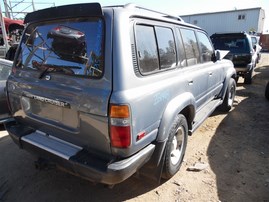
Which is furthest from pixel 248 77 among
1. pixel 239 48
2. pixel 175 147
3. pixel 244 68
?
pixel 175 147

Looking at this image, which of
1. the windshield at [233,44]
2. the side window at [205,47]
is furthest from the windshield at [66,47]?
the windshield at [233,44]

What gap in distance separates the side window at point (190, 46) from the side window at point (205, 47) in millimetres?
289

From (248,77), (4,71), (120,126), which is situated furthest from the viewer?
(248,77)

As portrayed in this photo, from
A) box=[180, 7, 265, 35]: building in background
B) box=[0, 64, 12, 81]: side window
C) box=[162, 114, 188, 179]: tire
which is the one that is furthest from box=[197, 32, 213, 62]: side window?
box=[180, 7, 265, 35]: building in background

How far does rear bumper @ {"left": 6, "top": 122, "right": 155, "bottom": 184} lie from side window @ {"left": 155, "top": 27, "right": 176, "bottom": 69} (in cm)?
98

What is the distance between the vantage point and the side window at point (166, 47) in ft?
9.01

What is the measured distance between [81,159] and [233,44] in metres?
8.06

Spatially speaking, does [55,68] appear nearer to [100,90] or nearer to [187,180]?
[100,90]

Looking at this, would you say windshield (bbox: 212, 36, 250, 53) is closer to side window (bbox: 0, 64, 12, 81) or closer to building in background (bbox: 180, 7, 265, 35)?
side window (bbox: 0, 64, 12, 81)

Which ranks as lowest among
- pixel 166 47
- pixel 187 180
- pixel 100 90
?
pixel 187 180

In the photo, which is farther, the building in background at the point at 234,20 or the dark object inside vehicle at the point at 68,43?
the building in background at the point at 234,20

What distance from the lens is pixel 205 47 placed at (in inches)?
170

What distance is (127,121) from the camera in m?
2.11

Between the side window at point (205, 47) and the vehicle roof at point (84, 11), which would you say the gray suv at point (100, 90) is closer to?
the vehicle roof at point (84, 11)
